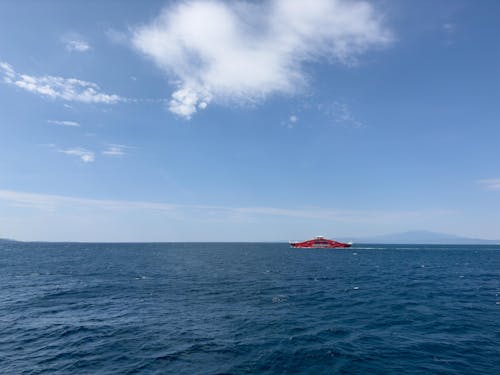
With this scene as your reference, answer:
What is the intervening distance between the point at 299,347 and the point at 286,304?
2044 centimetres

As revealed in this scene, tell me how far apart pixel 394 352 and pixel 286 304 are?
2375cm

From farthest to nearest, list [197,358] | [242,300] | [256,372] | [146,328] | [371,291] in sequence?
[371,291], [242,300], [146,328], [197,358], [256,372]

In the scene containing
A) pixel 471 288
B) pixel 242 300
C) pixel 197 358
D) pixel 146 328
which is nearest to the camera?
pixel 197 358

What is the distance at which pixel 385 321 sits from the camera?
145 feet

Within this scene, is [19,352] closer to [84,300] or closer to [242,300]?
[84,300]

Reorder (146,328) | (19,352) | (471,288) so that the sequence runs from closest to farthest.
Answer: (19,352), (146,328), (471,288)

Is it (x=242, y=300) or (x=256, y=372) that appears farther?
(x=242, y=300)

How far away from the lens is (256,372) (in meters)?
27.8

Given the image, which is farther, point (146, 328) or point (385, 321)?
point (385, 321)

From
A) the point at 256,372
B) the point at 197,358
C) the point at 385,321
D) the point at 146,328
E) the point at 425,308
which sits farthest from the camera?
the point at 425,308

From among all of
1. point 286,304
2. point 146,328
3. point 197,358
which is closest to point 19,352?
point 146,328

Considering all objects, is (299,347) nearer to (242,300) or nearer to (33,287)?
(242,300)

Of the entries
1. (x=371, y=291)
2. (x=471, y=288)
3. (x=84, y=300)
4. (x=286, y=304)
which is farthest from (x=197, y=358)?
(x=471, y=288)

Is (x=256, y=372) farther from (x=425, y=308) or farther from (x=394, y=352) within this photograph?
(x=425, y=308)
